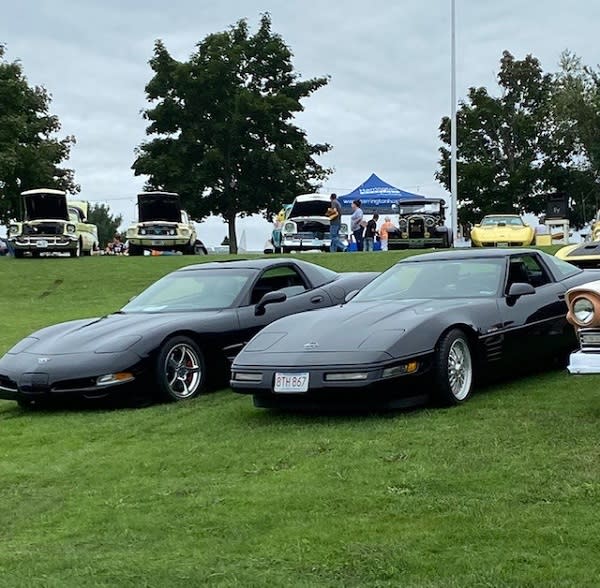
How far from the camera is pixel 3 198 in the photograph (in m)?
36.8

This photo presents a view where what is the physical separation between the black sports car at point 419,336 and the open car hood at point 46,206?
22.3 meters

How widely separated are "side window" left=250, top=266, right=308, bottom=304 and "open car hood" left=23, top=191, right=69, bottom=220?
2102 centimetres

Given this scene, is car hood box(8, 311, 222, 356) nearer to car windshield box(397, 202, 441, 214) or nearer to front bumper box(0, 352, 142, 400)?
front bumper box(0, 352, 142, 400)

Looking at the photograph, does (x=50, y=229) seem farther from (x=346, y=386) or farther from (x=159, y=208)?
(x=346, y=386)

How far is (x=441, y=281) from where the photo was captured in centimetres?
795

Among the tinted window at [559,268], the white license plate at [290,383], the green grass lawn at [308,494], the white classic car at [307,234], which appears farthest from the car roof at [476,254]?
the white classic car at [307,234]

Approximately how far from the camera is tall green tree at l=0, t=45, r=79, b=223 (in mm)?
34094

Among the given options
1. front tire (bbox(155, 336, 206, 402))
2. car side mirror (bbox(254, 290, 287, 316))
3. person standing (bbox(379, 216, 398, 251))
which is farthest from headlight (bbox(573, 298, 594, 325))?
person standing (bbox(379, 216, 398, 251))

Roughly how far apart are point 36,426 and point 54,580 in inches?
145

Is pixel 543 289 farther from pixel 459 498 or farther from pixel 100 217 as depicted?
pixel 100 217

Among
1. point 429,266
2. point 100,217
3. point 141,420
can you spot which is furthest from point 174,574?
point 100,217

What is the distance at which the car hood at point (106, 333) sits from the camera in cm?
777

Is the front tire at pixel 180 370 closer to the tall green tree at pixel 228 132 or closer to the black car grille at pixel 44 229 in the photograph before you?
the black car grille at pixel 44 229

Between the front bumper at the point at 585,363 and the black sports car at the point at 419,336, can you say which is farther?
the black sports car at the point at 419,336
